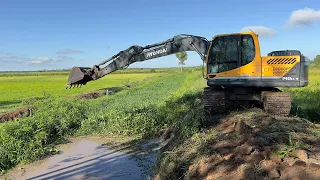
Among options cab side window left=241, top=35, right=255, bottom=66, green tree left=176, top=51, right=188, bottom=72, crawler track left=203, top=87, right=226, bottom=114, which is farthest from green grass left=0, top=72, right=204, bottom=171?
green tree left=176, top=51, right=188, bottom=72

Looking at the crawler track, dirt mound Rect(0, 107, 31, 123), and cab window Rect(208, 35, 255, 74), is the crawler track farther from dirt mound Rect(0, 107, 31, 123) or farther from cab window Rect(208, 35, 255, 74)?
dirt mound Rect(0, 107, 31, 123)

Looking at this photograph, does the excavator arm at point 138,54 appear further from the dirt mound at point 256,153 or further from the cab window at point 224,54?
the dirt mound at point 256,153

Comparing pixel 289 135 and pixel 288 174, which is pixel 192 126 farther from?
pixel 288 174

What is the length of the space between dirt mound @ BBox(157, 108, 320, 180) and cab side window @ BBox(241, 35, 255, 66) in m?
2.24

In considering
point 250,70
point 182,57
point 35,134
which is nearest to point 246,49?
point 250,70

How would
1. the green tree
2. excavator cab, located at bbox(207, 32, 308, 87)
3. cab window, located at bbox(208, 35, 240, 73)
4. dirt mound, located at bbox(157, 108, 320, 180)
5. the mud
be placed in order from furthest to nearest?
the green tree < cab window, located at bbox(208, 35, 240, 73) < excavator cab, located at bbox(207, 32, 308, 87) < dirt mound, located at bbox(157, 108, 320, 180) < the mud

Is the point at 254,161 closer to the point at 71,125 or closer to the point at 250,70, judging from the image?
the point at 250,70

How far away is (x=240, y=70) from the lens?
342 inches

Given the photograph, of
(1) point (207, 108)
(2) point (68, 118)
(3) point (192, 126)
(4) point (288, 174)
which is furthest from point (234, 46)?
(2) point (68, 118)

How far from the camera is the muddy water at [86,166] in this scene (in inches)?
293

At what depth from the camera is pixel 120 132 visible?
1130 centimetres

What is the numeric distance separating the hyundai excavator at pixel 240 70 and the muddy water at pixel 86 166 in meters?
2.47

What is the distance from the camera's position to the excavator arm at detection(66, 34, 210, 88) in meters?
9.69

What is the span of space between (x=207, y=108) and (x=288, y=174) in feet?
16.8
